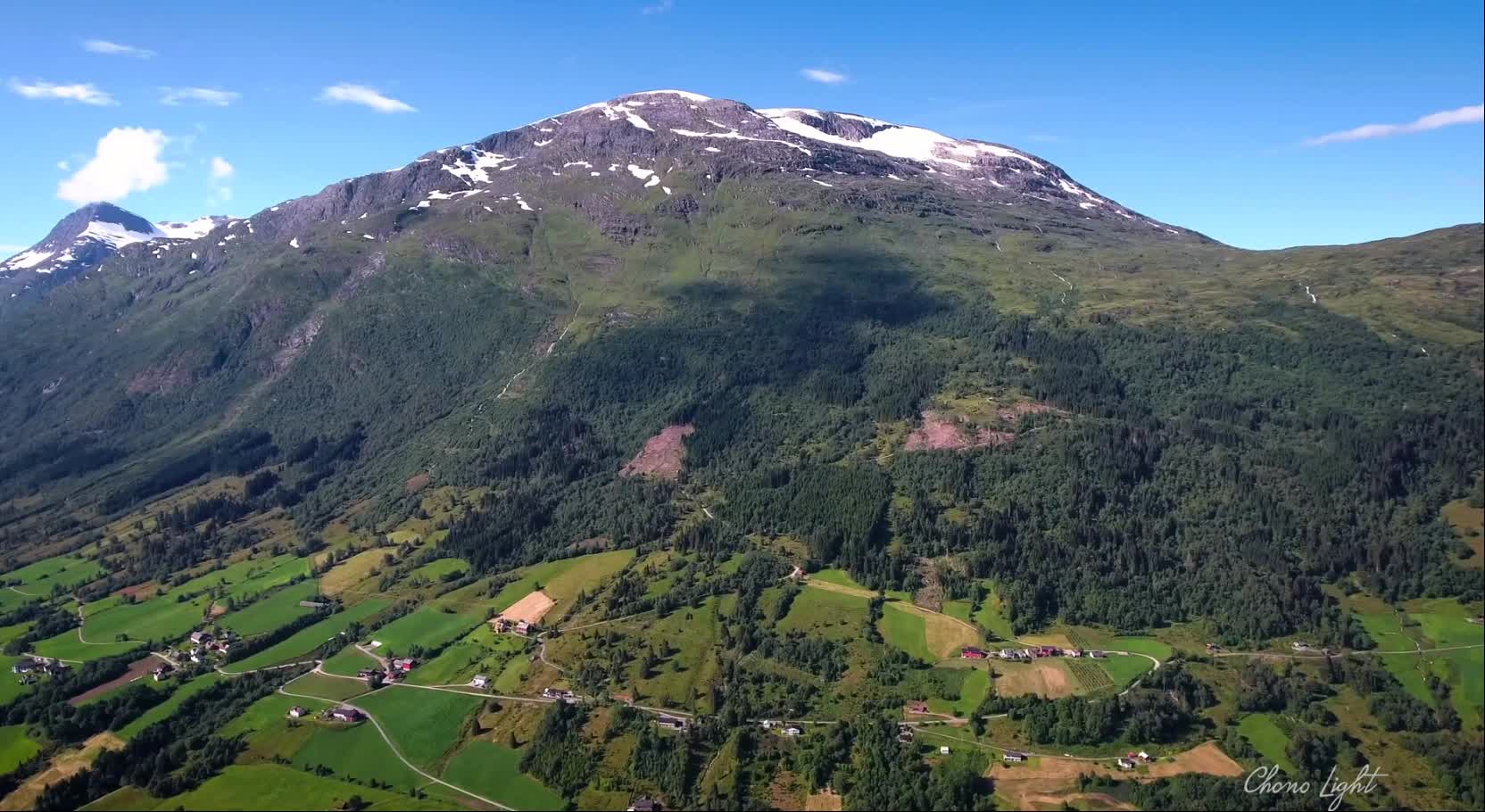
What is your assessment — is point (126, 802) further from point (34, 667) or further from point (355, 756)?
point (34, 667)

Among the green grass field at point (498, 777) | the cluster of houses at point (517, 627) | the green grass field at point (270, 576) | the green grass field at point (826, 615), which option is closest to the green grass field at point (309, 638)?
the green grass field at point (270, 576)

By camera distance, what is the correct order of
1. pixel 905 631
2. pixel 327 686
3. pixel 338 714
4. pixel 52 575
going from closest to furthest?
pixel 338 714, pixel 327 686, pixel 905 631, pixel 52 575

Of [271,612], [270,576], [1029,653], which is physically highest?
[1029,653]

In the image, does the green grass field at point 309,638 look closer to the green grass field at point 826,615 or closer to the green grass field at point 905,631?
the green grass field at point 826,615

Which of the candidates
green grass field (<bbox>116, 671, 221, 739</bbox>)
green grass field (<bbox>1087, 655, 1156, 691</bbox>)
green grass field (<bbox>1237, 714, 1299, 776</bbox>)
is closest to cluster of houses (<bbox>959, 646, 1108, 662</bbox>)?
green grass field (<bbox>1087, 655, 1156, 691</bbox>)

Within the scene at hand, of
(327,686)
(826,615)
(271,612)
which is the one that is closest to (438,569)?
(271,612)

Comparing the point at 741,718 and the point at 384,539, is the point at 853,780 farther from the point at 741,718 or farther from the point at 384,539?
the point at 384,539

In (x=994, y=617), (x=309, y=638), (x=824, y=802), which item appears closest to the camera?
(x=824, y=802)

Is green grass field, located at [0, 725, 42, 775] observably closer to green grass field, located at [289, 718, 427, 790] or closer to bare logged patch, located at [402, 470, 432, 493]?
green grass field, located at [289, 718, 427, 790]

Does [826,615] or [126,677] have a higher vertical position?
[826,615]
